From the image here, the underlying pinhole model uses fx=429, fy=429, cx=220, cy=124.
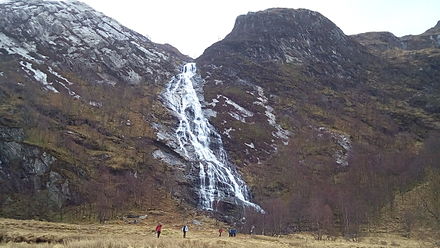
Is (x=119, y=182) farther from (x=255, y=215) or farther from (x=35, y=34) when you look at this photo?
(x=35, y=34)

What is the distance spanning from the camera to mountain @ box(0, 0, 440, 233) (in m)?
68.8

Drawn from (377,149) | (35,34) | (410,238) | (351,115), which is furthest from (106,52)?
(410,238)

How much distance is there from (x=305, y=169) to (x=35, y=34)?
104 m

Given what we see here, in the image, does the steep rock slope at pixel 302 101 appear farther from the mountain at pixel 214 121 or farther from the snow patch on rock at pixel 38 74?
the snow patch on rock at pixel 38 74

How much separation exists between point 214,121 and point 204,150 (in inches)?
642

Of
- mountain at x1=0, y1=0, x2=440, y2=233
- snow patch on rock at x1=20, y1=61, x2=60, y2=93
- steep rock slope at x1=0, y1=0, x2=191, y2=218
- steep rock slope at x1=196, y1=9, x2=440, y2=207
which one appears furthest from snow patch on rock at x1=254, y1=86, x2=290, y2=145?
snow patch on rock at x1=20, y1=61, x2=60, y2=93

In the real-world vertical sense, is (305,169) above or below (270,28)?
below

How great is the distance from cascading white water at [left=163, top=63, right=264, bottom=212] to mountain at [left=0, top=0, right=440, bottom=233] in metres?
0.34

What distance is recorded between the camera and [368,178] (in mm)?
82625

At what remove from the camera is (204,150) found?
92938 millimetres

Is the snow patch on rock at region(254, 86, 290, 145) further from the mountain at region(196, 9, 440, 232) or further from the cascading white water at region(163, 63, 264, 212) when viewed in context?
the cascading white water at region(163, 63, 264, 212)

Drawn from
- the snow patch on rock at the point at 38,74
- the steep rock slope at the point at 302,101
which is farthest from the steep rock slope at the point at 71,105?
the steep rock slope at the point at 302,101

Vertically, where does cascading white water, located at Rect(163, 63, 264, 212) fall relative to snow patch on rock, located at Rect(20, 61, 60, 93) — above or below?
below

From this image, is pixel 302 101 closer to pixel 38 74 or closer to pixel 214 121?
pixel 214 121
